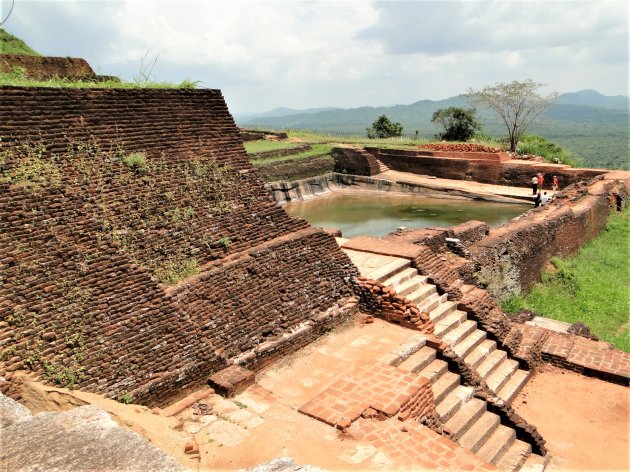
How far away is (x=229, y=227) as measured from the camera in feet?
23.0

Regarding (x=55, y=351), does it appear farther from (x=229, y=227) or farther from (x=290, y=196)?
(x=290, y=196)

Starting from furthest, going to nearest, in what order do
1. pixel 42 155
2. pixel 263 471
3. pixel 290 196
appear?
1. pixel 290 196
2. pixel 42 155
3. pixel 263 471

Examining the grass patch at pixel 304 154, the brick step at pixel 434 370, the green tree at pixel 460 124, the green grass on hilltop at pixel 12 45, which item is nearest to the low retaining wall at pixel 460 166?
the grass patch at pixel 304 154

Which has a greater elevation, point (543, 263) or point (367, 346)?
point (367, 346)

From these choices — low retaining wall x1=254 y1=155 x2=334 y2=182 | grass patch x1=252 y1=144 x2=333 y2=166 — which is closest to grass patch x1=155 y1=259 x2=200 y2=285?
low retaining wall x1=254 y1=155 x2=334 y2=182

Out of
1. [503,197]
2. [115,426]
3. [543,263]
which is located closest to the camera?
[115,426]

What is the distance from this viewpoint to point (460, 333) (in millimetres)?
7711

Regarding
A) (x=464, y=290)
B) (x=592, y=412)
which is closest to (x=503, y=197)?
(x=464, y=290)

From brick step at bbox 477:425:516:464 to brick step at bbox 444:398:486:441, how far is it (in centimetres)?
29

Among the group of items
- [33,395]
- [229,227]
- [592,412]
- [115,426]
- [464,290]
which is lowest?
[592,412]

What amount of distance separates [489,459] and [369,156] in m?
23.6

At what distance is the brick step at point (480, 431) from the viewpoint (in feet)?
19.4

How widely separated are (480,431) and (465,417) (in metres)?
0.25

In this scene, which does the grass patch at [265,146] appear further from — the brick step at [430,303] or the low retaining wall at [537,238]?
the brick step at [430,303]
